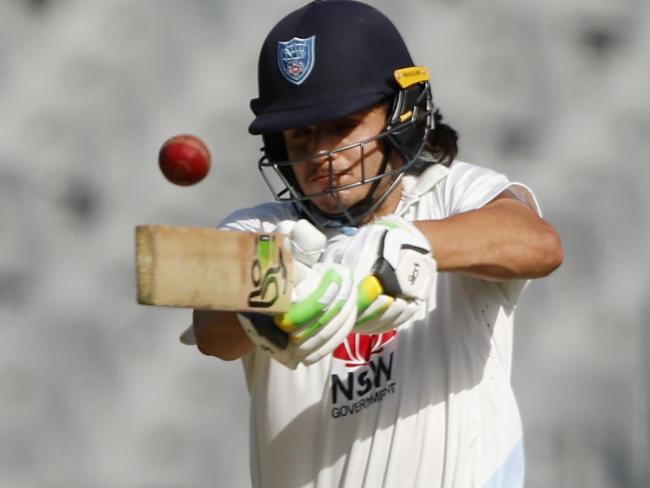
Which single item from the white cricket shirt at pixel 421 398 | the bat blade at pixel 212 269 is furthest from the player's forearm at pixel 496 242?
the bat blade at pixel 212 269

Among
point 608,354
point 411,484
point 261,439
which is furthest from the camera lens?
point 608,354

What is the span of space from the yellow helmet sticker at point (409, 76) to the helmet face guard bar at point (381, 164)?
0.4 inches

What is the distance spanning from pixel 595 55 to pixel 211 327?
1.68 meters

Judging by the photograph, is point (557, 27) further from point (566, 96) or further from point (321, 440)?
point (321, 440)

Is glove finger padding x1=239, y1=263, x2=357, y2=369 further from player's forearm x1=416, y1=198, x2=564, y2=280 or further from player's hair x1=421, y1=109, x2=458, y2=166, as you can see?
player's hair x1=421, y1=109, x2=458, y2=166

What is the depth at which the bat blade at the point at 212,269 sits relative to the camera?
2.03 metres

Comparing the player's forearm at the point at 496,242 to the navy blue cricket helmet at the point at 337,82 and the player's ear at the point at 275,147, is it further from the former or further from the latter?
the player's ear at the point at 275,147

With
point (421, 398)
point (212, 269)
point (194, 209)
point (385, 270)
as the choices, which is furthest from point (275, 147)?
point (194, 209)

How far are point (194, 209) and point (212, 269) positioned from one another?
5.96 feet

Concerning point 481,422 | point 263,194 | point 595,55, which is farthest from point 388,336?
point 595,55

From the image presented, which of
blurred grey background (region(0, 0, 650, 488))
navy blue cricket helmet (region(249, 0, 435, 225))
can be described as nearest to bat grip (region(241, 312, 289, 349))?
navy blue cricket helmet (region(249, 0, 435, 225))

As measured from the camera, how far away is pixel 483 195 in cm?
266

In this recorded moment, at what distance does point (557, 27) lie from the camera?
12.8 feet

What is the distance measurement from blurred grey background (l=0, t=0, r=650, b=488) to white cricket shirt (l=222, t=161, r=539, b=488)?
3.75 feet
